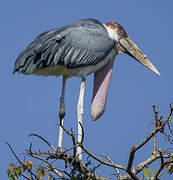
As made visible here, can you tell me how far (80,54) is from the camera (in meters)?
7.26

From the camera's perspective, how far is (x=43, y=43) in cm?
704

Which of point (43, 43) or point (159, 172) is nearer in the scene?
point (159, 172)

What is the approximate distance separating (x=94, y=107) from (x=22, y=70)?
4.33ft

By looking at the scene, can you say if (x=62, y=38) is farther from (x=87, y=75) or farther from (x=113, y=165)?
(x=113, y=165)

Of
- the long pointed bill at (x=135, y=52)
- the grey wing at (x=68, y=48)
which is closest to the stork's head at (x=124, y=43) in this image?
the long pointed bill at (x=135, y=52)

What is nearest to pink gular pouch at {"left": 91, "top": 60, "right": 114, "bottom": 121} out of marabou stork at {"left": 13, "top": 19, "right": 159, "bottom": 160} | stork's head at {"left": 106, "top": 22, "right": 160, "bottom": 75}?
marabou stork at {"left": 13, "top": 19, "right": 159, "bottom": 160}

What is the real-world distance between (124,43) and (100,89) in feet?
2.41

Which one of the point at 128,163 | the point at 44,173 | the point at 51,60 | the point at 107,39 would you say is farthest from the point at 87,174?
the point at 107,39

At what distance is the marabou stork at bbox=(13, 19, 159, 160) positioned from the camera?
7004 millimetres

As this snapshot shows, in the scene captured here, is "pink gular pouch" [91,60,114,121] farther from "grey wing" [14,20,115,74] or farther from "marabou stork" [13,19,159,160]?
"grey wing" [14,20,115,74]

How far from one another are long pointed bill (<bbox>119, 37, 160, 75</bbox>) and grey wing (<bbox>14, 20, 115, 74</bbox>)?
34 cm

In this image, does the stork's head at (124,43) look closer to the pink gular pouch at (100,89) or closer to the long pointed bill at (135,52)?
the long pointed bill at (135,52)

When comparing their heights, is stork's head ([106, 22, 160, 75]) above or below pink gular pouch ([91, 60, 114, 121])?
above

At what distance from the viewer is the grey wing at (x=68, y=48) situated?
6.99 m
